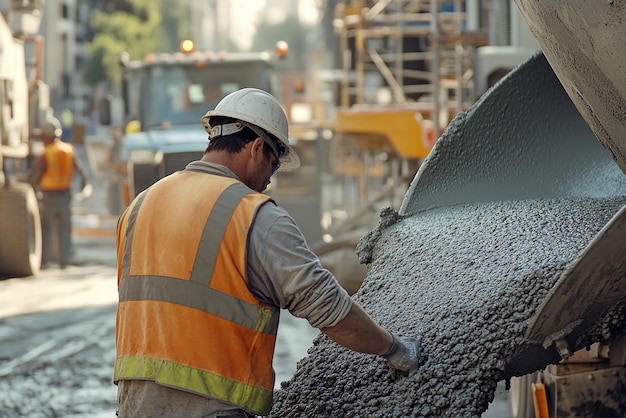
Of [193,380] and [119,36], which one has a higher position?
[119,36]

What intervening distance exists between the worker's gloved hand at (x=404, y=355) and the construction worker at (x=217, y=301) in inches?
4.5

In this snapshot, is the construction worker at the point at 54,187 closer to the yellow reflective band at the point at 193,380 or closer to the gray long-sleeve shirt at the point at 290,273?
the yellow reflective band at the point at 193,380

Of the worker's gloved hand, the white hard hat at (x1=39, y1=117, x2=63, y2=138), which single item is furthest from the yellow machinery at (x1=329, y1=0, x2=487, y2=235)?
the worker's gloved hand

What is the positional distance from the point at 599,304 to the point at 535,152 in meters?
1.31

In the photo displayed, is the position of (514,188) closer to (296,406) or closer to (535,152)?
(535,152)

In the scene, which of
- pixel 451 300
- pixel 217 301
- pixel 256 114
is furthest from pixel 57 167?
pixel 217 301

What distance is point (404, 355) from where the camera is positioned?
10.5 feet

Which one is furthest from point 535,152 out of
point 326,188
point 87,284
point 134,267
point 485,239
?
point 326,188

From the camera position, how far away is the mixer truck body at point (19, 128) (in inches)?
444

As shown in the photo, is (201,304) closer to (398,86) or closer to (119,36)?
(398,86)

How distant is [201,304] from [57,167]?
9849 millimetres

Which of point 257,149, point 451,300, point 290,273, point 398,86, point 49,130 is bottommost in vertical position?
point 451,300

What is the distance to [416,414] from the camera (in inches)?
122

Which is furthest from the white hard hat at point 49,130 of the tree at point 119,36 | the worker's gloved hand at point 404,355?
the tree at point 119,36
